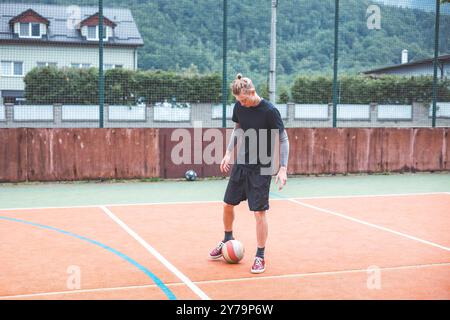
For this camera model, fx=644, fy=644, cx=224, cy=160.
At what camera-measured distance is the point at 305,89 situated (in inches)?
752

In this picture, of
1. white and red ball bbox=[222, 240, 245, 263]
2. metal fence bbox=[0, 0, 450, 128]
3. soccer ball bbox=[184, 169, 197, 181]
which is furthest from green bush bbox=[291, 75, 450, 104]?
white and red ball bbox=[222, 240, 245, 263]

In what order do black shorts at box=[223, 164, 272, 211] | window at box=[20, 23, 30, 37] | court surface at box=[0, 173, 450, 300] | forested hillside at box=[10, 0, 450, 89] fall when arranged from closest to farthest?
court surface at box=[0, 173, 450, 300] → black shorts at box=[223, 164, 272, 211] → forested hillside at box=[10, 0, 450, 89] → window at box=[20, 23, 30, 37]

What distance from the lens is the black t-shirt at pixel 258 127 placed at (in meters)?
6.63

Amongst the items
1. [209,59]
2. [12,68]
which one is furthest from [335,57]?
[12,68]

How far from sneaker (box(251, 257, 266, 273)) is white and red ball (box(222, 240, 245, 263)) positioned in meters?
0.34

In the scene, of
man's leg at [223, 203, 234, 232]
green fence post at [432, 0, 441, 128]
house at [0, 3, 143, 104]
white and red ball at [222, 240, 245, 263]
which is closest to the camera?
white and red ball at [222, 240, 245, 263]

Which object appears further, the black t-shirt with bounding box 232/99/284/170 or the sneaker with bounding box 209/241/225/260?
the sneaker with bounding box 209/241/225/260

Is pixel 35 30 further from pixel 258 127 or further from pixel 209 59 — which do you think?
pixel 258 127

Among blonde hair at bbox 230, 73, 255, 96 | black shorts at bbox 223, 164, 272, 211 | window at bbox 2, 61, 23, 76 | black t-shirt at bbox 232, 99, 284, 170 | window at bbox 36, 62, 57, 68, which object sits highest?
window at bbox 36, 62, 57, 68

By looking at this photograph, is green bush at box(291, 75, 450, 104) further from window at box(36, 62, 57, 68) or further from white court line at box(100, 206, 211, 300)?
white court line at box(100, 206, 211, 300)

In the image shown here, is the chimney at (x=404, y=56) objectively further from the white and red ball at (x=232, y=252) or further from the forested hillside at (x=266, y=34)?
the white and red ball at (x=232, y=252)

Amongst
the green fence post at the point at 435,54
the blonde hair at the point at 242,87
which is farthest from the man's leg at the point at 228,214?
the green fence post at the point at 435,54

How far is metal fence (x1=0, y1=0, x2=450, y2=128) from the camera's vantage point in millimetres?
15906
